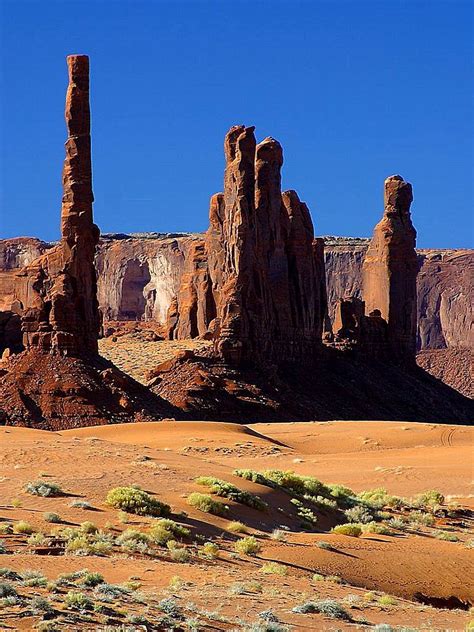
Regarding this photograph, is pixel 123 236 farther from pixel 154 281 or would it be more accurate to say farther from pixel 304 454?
pixel 304 454

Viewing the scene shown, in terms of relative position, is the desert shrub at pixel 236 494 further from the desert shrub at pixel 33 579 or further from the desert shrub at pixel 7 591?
the desert shrub at pixel 7 591

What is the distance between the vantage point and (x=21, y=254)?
522 feet

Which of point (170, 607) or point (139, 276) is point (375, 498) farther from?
point (139, 276)

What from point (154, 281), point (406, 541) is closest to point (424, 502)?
point (406, 541)

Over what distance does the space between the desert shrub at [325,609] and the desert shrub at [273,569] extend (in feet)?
9.24

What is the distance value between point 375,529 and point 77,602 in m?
12.8

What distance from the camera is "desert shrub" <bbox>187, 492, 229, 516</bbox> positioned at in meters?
24.7

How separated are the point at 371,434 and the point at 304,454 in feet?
23.7

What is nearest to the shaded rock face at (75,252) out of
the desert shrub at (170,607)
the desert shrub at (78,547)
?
the desert shrub at (78,547)

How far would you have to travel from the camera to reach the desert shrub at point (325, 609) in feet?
55.8

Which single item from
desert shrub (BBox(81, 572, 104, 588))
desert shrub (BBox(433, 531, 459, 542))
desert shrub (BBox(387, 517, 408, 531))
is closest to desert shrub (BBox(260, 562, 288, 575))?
desert shrub (BBox(81, 572, 104, 588))

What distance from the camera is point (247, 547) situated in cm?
2184

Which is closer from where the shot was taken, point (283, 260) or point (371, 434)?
point (371, 434)

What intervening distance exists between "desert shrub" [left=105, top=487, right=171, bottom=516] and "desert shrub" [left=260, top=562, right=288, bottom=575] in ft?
10.9
